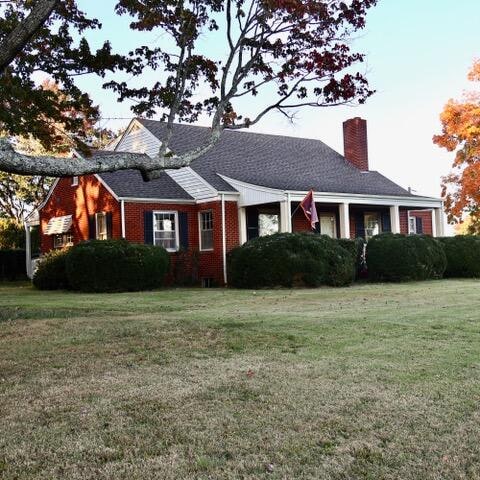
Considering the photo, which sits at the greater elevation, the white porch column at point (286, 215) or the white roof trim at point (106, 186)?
the white roof trim at point (106, 186)

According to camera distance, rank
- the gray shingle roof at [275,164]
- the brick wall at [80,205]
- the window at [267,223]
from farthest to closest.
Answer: the window at [267,223], the gray shingle roof at [275,164], the brick wall at [80,205]

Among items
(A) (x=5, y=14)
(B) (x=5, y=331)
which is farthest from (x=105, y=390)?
(A) (x=5, y=14)

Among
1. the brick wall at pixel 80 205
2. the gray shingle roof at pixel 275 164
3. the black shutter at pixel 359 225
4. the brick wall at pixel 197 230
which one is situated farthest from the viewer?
the black shutter at pixel 359 225

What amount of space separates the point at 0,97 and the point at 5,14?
1.70 m

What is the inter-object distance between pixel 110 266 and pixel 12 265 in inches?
476

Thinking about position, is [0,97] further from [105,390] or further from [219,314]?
[105,390]

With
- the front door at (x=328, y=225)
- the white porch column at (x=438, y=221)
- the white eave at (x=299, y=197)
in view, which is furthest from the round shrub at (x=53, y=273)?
the white porch column at (x=438, y=221)

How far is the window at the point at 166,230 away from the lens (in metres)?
20.3

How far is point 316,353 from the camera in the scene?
6.70m

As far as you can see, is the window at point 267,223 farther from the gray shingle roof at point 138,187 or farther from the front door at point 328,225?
the gray shingle roof at point 138,187

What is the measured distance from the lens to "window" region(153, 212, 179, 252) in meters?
20.3

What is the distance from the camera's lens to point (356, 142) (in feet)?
90.5

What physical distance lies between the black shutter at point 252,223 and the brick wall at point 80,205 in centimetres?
470

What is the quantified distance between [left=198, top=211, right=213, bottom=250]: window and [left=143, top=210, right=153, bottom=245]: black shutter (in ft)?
6.56
